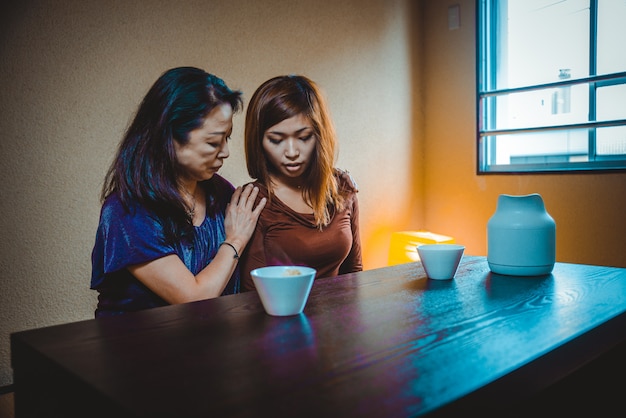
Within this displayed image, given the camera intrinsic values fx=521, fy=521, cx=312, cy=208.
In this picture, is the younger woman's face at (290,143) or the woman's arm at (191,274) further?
the younger woman's face at (290,143)

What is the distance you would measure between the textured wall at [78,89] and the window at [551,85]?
4.04ft

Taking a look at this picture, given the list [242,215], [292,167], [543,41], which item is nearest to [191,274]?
[242,215]

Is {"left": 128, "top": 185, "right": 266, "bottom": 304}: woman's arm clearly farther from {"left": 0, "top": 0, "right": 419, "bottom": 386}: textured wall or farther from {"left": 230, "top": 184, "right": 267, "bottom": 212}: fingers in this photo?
{"left": 0, "top": 0, "right": 419, "bottom": 386}: textured wall

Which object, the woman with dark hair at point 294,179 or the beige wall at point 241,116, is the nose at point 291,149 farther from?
the beige wall at point 241,116

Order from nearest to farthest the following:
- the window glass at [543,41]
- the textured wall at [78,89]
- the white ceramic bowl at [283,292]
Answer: the white ceramic bowl at [283,292] → the textured wall at [78,89] → the window glass at [543,41]

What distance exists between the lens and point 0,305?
204 cm

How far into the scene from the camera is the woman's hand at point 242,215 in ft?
5.30

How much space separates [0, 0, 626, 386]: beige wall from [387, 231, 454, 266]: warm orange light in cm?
19

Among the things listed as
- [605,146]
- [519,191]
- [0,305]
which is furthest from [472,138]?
[0,305]

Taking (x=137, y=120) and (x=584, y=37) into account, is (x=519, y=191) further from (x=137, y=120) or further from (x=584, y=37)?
(x=137, y=120)

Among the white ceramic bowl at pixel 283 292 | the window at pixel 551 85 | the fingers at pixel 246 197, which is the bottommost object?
the white ceramic bowl at pixel 283 292

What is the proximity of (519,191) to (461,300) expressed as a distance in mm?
2518

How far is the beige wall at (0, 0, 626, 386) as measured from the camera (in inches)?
82.4

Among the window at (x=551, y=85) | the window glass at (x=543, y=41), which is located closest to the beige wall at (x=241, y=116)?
the window at (x=551, y=85)
